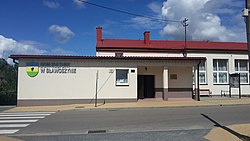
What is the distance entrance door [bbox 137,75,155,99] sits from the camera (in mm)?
24500

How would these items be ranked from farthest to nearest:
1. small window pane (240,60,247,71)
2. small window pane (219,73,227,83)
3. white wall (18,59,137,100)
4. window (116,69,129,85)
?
small window pane (240,60,247,71) → small window pane (219,73,227,83) → window (116,69,129,85) → white wall (18,59,137,100)

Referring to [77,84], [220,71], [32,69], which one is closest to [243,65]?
[220,71]

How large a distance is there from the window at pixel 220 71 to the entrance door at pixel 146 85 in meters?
10.2

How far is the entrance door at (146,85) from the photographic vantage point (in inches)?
965

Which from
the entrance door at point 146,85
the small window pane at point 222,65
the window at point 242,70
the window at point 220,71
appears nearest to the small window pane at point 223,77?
the window at point 220,71

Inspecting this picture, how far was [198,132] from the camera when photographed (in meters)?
9.12

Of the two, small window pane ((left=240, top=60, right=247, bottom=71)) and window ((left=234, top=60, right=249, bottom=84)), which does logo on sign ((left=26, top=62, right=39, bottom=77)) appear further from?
small window pane ((left=240, top=60, right=247, bottom=71))

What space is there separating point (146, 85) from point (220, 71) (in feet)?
37.6

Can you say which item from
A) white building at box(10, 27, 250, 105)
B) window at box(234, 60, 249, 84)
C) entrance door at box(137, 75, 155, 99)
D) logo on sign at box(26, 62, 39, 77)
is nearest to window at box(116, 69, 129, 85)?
white building at box(10, 27, 250, 105)

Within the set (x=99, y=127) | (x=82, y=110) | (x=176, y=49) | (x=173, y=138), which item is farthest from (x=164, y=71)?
(x=173, y=138)

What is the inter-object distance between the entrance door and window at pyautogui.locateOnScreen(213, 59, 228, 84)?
1019 centimetres

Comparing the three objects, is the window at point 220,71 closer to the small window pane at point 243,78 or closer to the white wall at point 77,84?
the small window pane at point 243,78

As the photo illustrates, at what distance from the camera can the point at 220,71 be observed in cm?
3164

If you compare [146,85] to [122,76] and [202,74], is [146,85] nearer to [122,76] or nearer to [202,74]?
[122,76]
